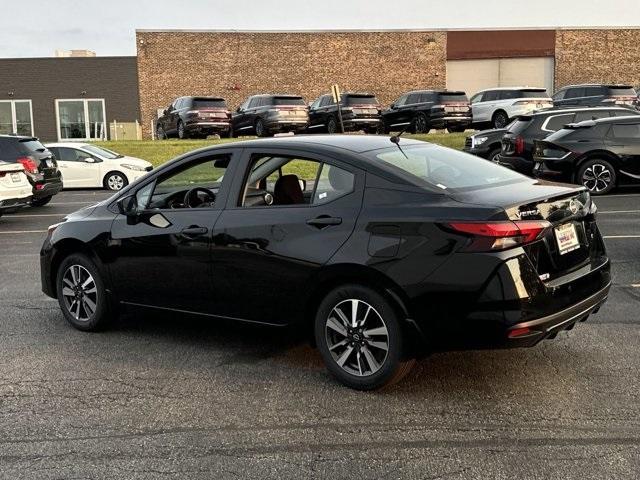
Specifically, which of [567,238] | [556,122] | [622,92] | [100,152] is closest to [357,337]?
[567,238]

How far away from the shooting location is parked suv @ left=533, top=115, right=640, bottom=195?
14867 mm

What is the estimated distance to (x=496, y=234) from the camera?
405 centimetres

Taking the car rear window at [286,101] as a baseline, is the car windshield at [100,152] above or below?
below

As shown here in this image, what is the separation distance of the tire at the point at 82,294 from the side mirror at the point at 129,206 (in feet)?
1.77

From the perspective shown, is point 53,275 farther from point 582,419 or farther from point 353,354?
point 582,419

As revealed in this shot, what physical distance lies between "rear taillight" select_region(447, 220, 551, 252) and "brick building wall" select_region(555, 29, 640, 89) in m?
43.4

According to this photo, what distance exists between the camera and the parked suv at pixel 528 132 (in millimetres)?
16578

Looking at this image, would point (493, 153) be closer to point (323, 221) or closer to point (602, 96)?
point (602, 96)

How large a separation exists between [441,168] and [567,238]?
943mm

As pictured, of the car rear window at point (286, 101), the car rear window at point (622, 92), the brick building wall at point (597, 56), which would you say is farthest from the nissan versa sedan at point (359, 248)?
the brick building wall at point (597, 56)

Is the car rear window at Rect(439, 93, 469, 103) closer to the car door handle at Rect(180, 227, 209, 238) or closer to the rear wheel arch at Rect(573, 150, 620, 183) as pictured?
the rear wheel arch at Rect(573, 150, 620, 183)

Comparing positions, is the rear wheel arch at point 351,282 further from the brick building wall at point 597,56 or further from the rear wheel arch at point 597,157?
the brick building wall at point 597,56

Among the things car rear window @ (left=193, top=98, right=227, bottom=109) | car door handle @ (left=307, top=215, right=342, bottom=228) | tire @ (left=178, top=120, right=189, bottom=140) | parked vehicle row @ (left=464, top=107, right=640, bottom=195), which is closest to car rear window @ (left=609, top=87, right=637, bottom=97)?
parked vehicle row @ (left=464, top=107, right=640, bottom=195)

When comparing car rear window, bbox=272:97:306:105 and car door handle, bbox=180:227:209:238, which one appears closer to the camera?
car door handle, bbox=180:227:209:238
